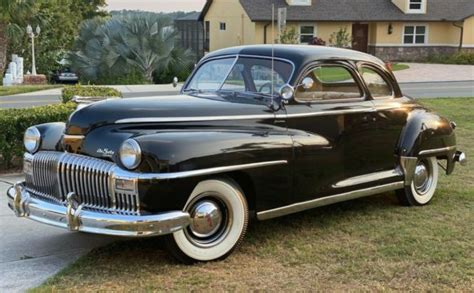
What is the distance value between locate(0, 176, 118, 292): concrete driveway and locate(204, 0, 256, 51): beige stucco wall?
29457mm

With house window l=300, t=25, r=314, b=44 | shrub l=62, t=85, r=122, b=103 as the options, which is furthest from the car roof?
house window l=300, t=25, r=314, b=44

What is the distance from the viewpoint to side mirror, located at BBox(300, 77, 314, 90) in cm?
537

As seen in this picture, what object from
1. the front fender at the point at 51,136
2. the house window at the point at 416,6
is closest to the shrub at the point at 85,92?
the front fender at the point at 51,136

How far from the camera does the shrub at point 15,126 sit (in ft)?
26.0

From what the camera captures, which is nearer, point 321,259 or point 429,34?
point 321,259

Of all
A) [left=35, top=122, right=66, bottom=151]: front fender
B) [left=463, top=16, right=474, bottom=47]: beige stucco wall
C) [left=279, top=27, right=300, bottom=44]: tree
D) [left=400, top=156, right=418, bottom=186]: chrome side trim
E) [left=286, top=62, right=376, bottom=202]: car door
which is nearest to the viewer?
[left=35, top=122, right=66, bottom=151]: front fender

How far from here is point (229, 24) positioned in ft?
123

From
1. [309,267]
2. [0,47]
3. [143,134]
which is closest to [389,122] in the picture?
[309,267]

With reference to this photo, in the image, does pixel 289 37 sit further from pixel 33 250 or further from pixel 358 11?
pixel 33 250

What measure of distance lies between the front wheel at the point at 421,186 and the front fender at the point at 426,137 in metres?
0.14

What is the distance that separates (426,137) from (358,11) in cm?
3186

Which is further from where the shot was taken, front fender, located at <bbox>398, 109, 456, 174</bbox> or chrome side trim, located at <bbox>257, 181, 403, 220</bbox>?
front fender, located at <bbox>398, 109, 456, 174</bbox>

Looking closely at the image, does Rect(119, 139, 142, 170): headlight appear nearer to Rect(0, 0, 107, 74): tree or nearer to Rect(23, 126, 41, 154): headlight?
Rect(23, 126, 41, 154): headlight

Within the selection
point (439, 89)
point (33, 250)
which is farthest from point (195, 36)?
point (33, 250)
